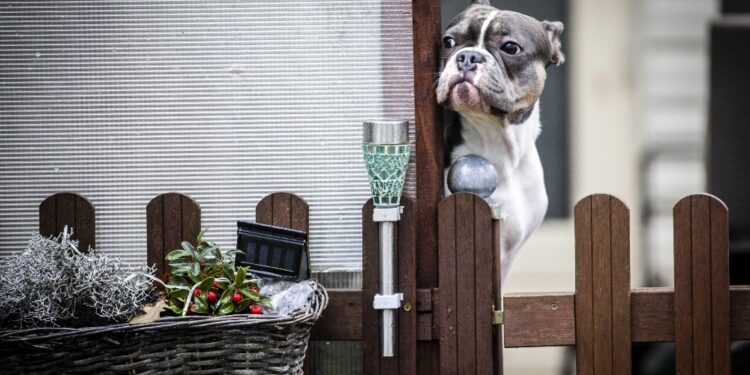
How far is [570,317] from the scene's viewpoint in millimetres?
3430

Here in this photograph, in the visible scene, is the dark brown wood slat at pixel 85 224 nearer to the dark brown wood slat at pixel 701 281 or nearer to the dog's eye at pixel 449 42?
the dog's eye at pixel 449 42

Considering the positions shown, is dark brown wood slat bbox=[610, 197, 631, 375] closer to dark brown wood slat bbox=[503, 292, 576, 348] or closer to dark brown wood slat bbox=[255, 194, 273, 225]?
dark brown wood slat bbox=[503, 292, 576, 348]

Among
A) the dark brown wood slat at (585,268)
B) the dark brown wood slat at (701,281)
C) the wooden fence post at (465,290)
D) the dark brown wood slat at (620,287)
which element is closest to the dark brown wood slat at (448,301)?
the wooden fence post at (465,290)

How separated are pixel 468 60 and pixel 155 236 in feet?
3.59

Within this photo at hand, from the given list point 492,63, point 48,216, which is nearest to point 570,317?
point 492,63

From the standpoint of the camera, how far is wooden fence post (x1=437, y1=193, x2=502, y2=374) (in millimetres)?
3383

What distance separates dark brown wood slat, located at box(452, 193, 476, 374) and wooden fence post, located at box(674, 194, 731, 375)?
24.1 inches

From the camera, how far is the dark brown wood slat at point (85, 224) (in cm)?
348

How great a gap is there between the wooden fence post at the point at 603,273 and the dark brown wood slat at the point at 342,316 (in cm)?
67

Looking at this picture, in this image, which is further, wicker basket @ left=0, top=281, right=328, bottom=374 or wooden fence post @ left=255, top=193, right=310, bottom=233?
wooden fence post @ left=255, top=193, right=310, bottom=233

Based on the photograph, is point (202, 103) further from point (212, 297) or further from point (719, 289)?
point (719, 289)

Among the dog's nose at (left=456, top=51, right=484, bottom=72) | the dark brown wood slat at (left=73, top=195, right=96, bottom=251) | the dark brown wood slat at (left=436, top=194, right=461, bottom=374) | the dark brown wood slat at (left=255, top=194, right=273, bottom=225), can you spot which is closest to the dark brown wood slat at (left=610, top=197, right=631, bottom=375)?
the dark brown wood slat at (left=436, top=194, right=461, bottom=374)

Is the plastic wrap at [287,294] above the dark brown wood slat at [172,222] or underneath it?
underneath

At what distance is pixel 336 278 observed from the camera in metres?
3.53
